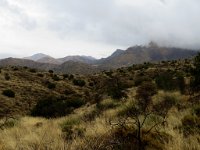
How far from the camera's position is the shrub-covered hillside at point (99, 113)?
25.7ft

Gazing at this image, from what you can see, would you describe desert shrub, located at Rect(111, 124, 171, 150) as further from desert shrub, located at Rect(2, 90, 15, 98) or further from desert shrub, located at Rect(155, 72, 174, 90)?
desert shrub, located at Rect(2, 90, 15, 98)

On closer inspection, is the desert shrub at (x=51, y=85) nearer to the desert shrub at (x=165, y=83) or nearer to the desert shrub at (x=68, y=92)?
the desert shrub at (x=68, y=92)

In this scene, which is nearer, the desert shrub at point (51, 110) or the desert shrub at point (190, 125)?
the desert shrub at point (190, 125)

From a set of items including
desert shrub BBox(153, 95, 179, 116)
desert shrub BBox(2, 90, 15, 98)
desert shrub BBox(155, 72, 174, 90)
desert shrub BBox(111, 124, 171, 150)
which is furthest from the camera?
desert shrub BBox(2, 90, 15, 98)

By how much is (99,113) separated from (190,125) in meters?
8.49

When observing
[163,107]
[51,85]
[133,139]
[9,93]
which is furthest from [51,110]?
[51,85]

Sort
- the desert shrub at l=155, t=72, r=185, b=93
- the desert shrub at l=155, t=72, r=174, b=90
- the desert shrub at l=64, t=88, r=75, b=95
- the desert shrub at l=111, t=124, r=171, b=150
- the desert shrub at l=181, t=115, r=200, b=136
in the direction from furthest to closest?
the desert shrub at l=64, t=88, r=75, b=95, the desert shrub at l=155, t=72, r=174, b=90, the desert shrub at l=155, t=72, r=185, b=93, the desert shrub at l=181, t=115, r=200, b=136, the desert shrub at l=111, t=124, r=171, b=150

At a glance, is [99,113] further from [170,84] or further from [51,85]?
[51,85]

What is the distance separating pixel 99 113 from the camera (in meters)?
16.9

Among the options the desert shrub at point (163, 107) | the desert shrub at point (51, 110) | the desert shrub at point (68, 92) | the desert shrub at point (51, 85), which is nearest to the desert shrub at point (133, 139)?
the desert shrub at point (163, 107)

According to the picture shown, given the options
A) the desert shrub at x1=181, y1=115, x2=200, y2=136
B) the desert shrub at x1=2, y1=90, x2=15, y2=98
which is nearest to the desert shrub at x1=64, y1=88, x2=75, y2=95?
the desert shrub at x1=2, y1=90, x2=15, y2=98

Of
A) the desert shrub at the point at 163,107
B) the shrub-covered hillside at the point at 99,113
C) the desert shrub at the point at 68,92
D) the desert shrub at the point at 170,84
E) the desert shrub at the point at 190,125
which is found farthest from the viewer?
the desert shrub at the point at 68,92

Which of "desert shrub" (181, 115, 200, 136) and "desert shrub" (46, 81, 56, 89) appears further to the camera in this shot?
"desert shrub" (46, 81, 56, 89)

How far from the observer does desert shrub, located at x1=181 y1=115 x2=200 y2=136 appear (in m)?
7.97
